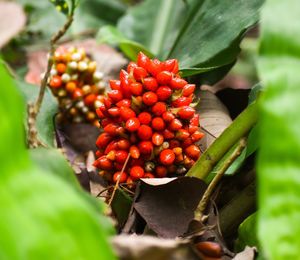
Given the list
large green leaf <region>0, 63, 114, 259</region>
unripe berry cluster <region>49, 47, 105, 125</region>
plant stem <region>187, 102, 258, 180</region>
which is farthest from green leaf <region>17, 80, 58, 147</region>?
large green leaf <region>0, 63, 114, 259</region>

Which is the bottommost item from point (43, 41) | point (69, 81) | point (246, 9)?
point (43, 41)

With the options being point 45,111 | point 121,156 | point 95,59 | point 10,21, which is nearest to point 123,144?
point 121,156

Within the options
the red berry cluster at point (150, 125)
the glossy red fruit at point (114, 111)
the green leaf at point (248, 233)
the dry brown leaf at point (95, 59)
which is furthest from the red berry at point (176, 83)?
the dry brown leaf at point (95, 59)

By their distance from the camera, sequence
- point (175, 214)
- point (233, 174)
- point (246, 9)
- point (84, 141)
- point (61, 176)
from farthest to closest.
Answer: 1. point (84, 141)
2. point (246, 9)
3. point (233, 174)
4. point (175, 214)
5. point (61, 176)

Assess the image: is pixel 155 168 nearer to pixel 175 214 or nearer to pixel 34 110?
pixel 175 214

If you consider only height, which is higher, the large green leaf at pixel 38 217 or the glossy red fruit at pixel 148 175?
the large green leaf at pixel 38 217

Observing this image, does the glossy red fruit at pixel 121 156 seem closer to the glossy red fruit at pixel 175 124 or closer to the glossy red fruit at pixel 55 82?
the glossy red fruit at pixel 175 124

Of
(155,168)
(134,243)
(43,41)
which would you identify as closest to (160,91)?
(155,168)
